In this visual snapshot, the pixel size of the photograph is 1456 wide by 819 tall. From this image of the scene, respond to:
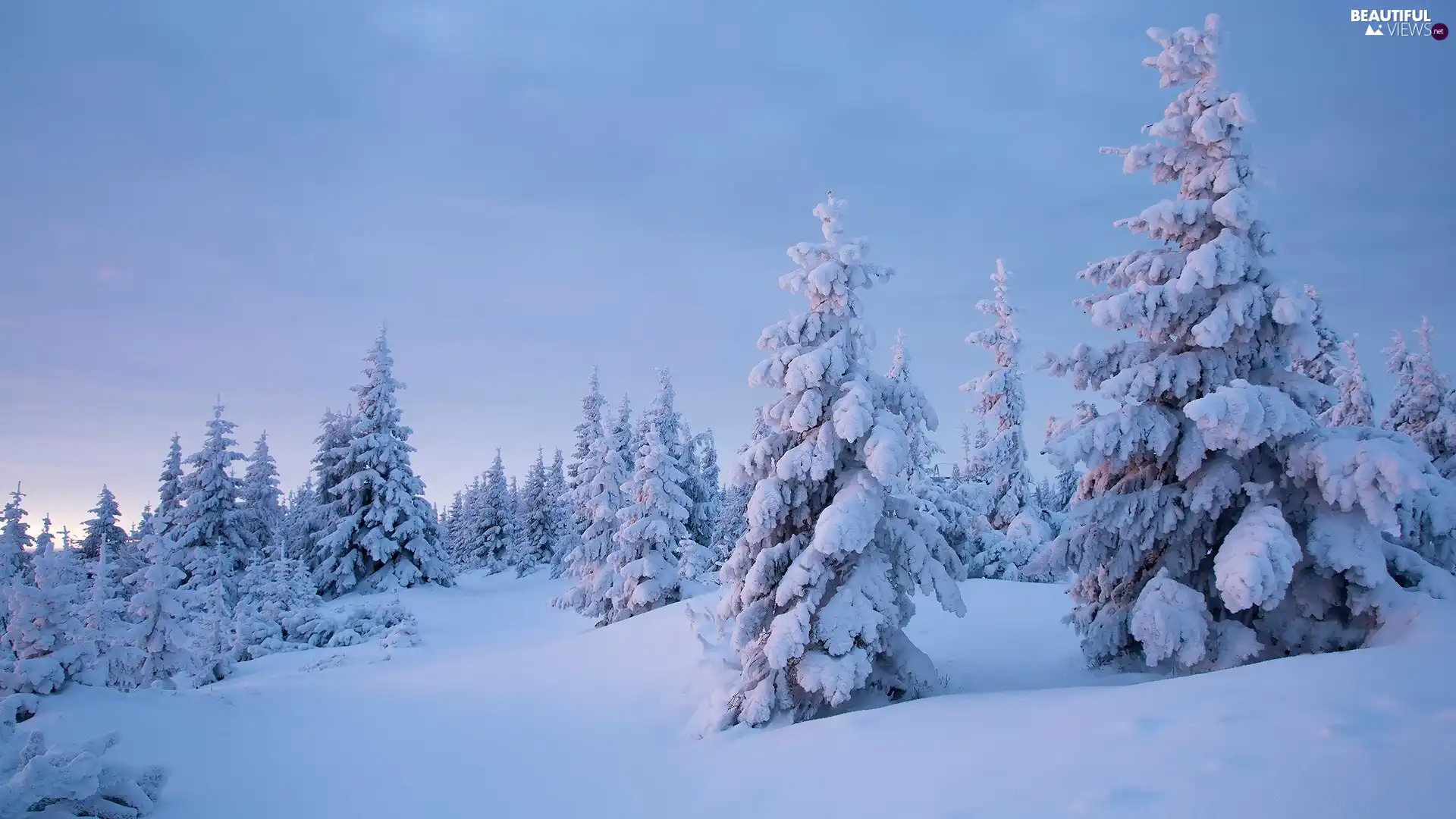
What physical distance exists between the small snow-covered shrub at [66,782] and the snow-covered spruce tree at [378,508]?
2976cm

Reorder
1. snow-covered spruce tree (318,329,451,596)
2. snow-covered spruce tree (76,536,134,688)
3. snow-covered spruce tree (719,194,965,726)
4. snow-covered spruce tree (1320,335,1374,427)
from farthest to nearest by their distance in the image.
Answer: snow-covered spruce tree (318,329,451,596) → snow-covered spruce tree (1320,335,1374,427) → snow-covered spruce tree (76,536,134,688) → snow-covered spruce tree (719,194,965,726)

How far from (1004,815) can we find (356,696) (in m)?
14.3

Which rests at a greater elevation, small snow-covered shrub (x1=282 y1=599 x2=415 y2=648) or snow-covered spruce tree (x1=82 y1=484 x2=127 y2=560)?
snow-covered spruce tree (x1=82 y1=484 x2=127 y2=560)

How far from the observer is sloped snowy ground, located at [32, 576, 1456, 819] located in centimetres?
536

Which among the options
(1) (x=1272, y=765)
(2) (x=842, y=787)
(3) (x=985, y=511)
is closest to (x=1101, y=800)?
(1) (x=1272, y=765)

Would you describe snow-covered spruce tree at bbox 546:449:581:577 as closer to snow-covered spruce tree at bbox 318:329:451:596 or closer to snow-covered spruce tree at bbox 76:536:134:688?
snow-covered spruce tree at bbox 318:329:451:596

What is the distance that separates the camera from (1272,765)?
521cm

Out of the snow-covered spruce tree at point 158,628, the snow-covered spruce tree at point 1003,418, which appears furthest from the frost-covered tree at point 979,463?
the snow-covered spruce tree at point 158,628

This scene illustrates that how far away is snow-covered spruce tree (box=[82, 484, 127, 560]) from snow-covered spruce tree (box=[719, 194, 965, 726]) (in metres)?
56.0

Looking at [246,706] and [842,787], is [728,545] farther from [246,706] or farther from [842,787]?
[842,787]

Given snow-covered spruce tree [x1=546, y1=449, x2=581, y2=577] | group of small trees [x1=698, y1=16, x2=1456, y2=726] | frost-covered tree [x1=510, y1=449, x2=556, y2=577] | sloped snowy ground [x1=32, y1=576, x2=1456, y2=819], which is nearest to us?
sloped snowy ground [x1=32, y1=576, x2=1456, y2=819]

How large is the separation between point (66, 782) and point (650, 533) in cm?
1970

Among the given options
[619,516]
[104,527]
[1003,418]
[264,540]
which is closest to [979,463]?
[1003,418]

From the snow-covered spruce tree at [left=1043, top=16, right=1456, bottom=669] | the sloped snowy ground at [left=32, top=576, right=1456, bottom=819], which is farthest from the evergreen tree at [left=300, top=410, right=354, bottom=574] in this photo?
the snow-covered spruce tree at [left=1043, top=16, right=1456, bottom=669]
